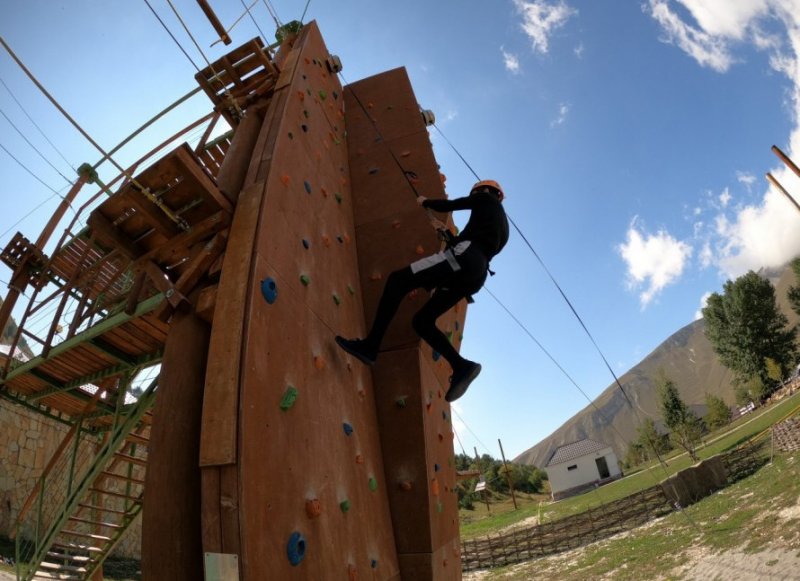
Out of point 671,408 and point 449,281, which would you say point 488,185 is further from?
point 671,408

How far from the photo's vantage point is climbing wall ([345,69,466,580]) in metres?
3.05

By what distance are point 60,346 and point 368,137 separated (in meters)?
3.73

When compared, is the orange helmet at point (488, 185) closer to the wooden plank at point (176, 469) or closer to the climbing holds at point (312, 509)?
the wooden plank at point (176, 469)

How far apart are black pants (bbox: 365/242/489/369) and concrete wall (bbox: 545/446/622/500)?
122 ft

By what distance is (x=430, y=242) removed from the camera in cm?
396

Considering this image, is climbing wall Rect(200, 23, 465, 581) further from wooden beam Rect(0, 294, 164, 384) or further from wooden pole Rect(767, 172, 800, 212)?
wooden pole Rect(767, 172, 800, 212)

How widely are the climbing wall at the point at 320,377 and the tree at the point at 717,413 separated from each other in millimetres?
45029

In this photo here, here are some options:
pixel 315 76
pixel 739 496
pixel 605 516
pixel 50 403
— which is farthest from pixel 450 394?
pixel 605 516

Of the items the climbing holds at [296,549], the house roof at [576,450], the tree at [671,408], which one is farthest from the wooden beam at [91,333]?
the house roof at [576,450]

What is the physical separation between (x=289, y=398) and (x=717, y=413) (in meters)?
48.2

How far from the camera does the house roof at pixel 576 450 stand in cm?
3744

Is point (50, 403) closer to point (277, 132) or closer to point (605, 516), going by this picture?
point (277, 132)

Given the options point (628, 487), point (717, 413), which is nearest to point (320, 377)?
Result: point (628, 487)

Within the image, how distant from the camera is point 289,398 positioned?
2152 mm
